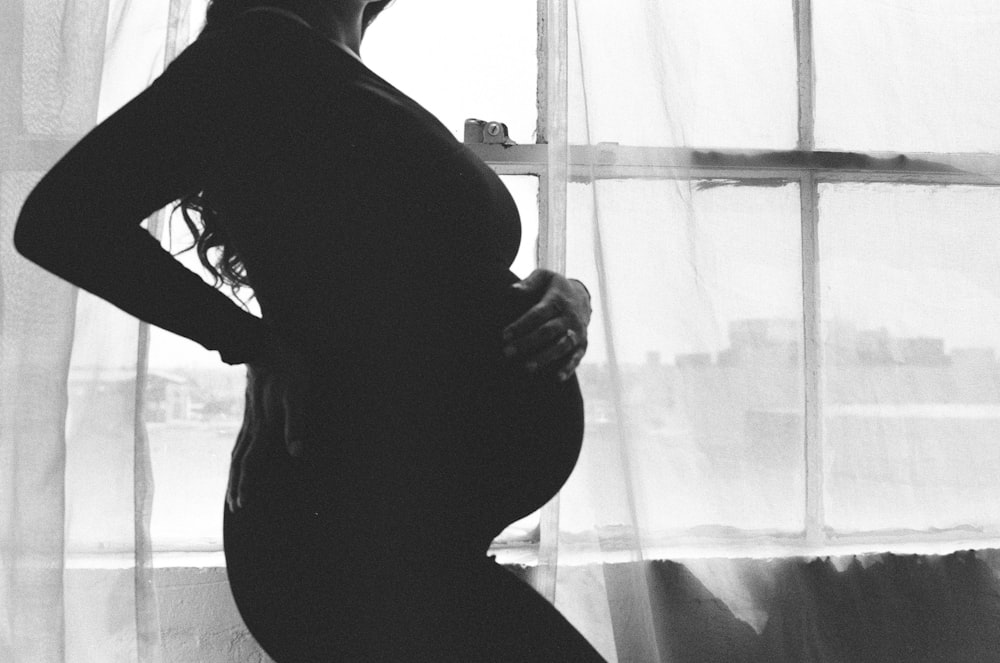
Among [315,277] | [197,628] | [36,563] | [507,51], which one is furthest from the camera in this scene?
[507,51]

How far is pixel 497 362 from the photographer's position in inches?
22.5

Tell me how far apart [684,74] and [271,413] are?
2.89 feet

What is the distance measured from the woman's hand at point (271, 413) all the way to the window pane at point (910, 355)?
937mm

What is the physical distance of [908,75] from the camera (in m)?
1.28

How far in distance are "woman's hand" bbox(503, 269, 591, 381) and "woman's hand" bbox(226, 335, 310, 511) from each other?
0.44 ft

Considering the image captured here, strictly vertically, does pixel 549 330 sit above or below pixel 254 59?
below

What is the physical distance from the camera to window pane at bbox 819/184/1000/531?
1.27m

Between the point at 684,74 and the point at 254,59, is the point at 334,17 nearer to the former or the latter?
the point at 254,59

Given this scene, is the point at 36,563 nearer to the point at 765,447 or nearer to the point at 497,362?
the point at 497,362

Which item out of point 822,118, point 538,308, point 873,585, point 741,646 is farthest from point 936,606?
point 538,308

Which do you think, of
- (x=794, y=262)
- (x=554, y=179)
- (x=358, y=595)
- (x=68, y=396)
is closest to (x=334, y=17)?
(x=358, y=595)

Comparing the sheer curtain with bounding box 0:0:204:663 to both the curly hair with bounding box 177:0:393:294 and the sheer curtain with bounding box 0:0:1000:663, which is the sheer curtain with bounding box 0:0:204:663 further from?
the curly hair with bounding box 177:0:393:294

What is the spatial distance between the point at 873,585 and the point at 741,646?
215 mm

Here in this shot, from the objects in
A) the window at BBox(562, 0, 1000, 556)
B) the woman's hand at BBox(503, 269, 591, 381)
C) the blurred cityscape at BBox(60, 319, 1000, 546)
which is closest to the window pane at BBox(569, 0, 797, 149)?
the window at BBox(562, 0, 1000, 556)
